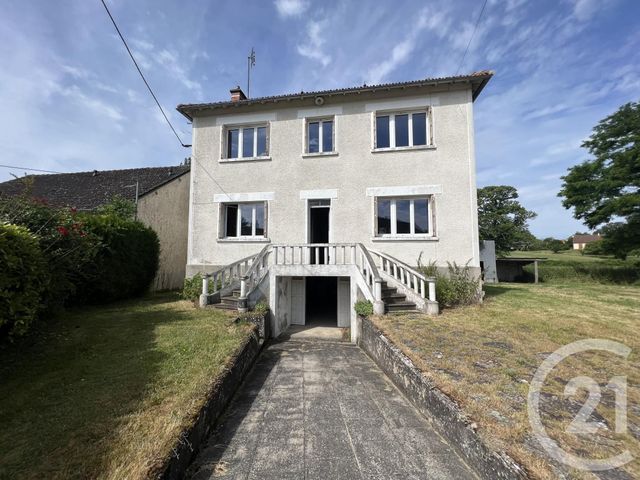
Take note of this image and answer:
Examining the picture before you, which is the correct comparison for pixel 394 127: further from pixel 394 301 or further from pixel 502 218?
pixel 502 218

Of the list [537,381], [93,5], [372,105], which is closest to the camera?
[537,381]

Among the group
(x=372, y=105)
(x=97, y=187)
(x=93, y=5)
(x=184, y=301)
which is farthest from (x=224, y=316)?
(x=97, y=187)

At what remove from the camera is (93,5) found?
20.7ft

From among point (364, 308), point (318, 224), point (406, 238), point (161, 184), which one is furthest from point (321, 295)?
point (161, 184)

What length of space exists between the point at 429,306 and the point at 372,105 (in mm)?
7688

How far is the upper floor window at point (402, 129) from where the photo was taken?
10.9 meters

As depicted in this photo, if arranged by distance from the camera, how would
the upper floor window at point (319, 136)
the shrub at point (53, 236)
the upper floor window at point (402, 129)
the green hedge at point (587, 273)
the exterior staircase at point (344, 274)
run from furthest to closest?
the green hedge at point (587, 273) < the upper floor window at point (319, 136) < the upper floor window at point (402, 129) < the exterior staircase at point (344, 274) < the shrub at point (53, 236)

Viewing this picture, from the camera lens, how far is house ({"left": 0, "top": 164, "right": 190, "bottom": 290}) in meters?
13.9

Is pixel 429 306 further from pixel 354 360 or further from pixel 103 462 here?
pixel 103 462

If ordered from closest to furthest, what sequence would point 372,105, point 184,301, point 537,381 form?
point 537,381 → point 184,301 → point 372,105

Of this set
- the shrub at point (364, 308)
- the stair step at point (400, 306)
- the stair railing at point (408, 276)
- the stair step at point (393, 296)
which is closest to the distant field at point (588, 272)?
the stair railing at point (408, 276)

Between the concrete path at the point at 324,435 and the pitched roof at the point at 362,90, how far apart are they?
968 cm

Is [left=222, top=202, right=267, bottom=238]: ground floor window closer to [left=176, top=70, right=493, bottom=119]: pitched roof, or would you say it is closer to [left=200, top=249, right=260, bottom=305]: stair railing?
[left=200, top=249, right=260, bottom=305]: stair railing

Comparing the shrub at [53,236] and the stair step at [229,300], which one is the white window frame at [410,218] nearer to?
the stair step at [229,300]
